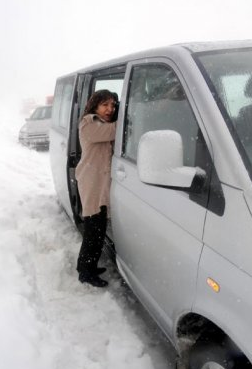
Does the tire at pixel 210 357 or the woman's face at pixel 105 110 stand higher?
the woman's face at pixel 105 110

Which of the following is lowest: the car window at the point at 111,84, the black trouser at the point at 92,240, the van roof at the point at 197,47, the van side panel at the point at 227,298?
the black trouser at the point at 92,240

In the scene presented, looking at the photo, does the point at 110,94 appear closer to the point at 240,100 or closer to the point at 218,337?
A: the point at 240,100

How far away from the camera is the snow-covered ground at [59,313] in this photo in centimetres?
272

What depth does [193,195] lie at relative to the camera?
204 centimetres

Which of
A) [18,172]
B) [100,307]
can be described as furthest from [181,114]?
[18,172]

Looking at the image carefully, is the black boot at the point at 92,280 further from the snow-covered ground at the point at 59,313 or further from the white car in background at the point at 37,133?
the white car in background at the point at 37,133

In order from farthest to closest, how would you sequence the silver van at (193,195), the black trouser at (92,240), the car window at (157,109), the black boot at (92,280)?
the black boot at (92,280) < the black trouser at (92,240) < the car window at (157,109) < the silver van at (193,195)

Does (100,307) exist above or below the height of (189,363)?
below

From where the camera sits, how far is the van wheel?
6.36ft

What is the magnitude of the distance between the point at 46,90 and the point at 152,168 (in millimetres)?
69342

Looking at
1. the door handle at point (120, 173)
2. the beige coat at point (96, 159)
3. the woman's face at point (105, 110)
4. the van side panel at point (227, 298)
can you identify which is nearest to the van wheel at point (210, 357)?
the van side panel at point (227, 298)

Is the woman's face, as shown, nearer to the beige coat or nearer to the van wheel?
the beige coat

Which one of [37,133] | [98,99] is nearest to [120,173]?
[98,99]

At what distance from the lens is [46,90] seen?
68.3 meters
